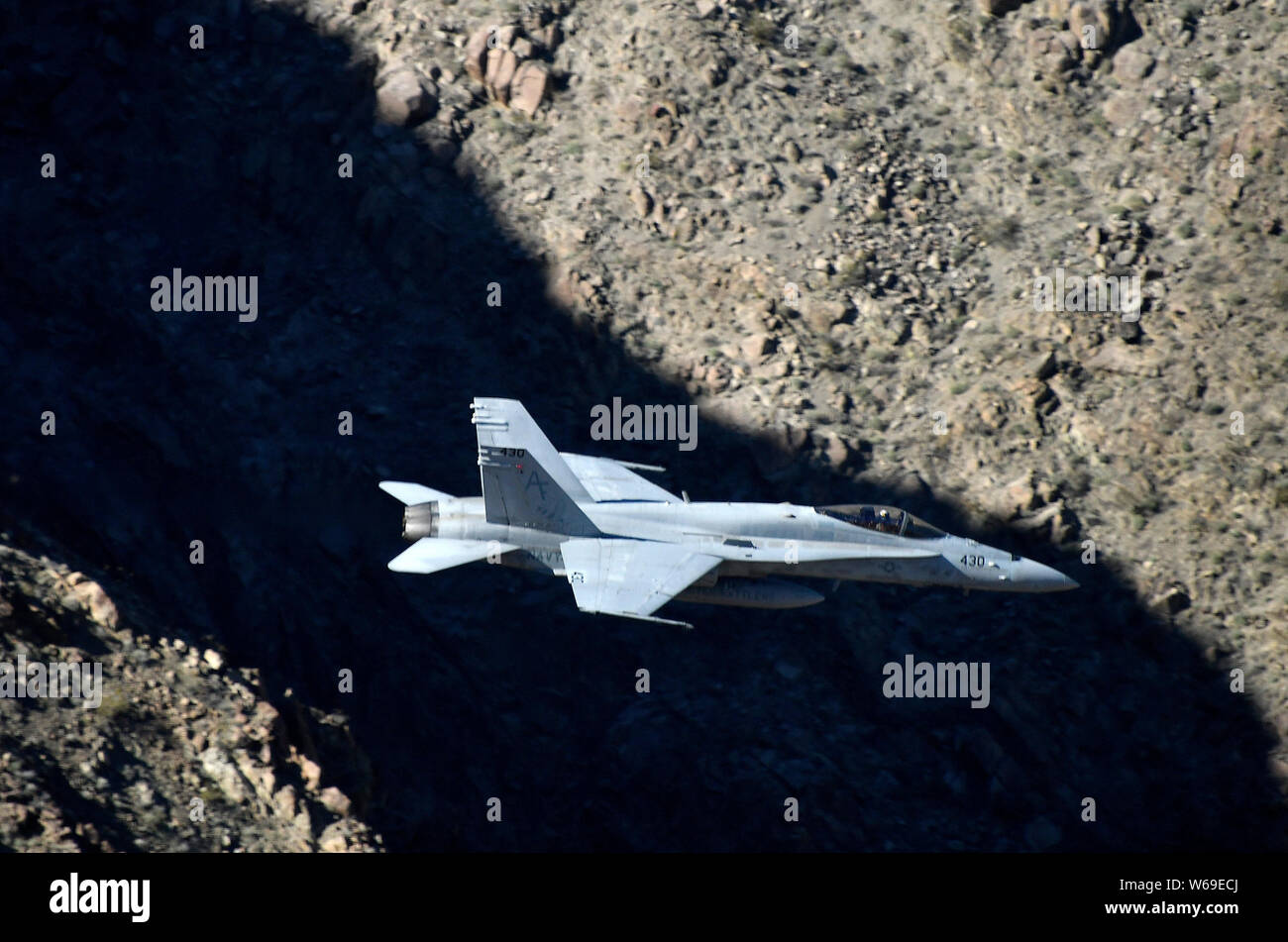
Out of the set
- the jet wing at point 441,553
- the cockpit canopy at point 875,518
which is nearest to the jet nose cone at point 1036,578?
the cockpit canopy at point 875,518

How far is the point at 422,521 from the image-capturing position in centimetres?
3688

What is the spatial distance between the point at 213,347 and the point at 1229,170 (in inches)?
1232

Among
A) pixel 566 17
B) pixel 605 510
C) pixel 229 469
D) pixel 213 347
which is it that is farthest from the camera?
pixel 566 17

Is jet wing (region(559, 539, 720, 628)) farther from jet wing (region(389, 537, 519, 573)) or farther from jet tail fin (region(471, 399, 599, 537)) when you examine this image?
jet wing (region(389, 537, 519, 573))

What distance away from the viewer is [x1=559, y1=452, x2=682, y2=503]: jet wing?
38.3 m

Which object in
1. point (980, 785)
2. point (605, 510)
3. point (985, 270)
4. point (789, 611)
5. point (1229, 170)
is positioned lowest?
point (980, 785)

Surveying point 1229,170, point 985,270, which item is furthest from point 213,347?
point 1229,170

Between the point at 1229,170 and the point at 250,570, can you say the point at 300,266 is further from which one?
the point at 1229,170

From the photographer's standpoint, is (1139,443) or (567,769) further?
(1139,443)

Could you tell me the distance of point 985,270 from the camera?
48.0 meters

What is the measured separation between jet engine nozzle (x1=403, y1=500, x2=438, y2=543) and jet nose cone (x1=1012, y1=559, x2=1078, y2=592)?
1391cm

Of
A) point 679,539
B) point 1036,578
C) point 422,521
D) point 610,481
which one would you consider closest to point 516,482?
point 422,521

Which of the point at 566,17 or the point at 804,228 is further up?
the point at 566,17

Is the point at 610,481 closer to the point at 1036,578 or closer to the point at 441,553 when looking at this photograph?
the point at 441,553
